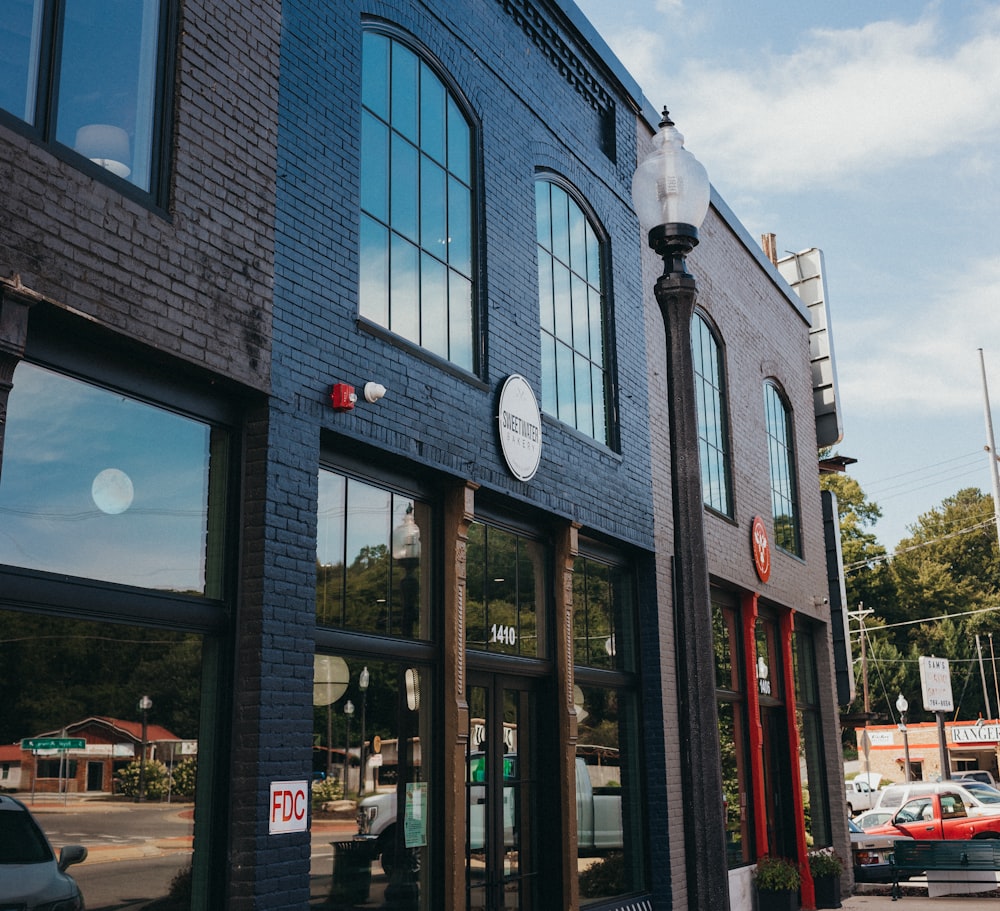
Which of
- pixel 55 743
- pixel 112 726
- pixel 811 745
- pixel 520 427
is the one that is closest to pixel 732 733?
pixel 811 745

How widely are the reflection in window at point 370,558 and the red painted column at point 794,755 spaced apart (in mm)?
9288

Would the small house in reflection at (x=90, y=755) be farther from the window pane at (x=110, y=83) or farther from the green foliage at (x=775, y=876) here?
the green foliage at (x=775, y=876)

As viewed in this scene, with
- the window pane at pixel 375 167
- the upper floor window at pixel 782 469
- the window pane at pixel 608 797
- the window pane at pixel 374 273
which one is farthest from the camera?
the upper floor window at pixel 782 469

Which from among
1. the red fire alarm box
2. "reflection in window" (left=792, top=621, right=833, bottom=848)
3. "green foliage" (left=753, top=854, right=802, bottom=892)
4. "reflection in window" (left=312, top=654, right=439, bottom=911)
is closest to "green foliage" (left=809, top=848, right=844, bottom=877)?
"green foliage" (left=753, top=854, right=802, bottom=892)

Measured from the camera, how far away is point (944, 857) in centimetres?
1681

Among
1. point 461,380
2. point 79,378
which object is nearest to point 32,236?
point 79,378

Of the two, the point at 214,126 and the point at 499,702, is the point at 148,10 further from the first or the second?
the point at 499,702

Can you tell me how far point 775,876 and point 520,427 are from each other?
7.59 metres

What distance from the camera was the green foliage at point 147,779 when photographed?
5.99 metres

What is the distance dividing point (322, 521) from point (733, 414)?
9.34 meters

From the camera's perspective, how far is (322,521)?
7719 mm

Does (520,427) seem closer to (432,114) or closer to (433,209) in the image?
(433,209)

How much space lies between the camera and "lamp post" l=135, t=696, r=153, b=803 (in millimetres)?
6098

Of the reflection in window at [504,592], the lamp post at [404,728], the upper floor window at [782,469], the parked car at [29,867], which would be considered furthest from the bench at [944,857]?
the parked car at [29,867]
